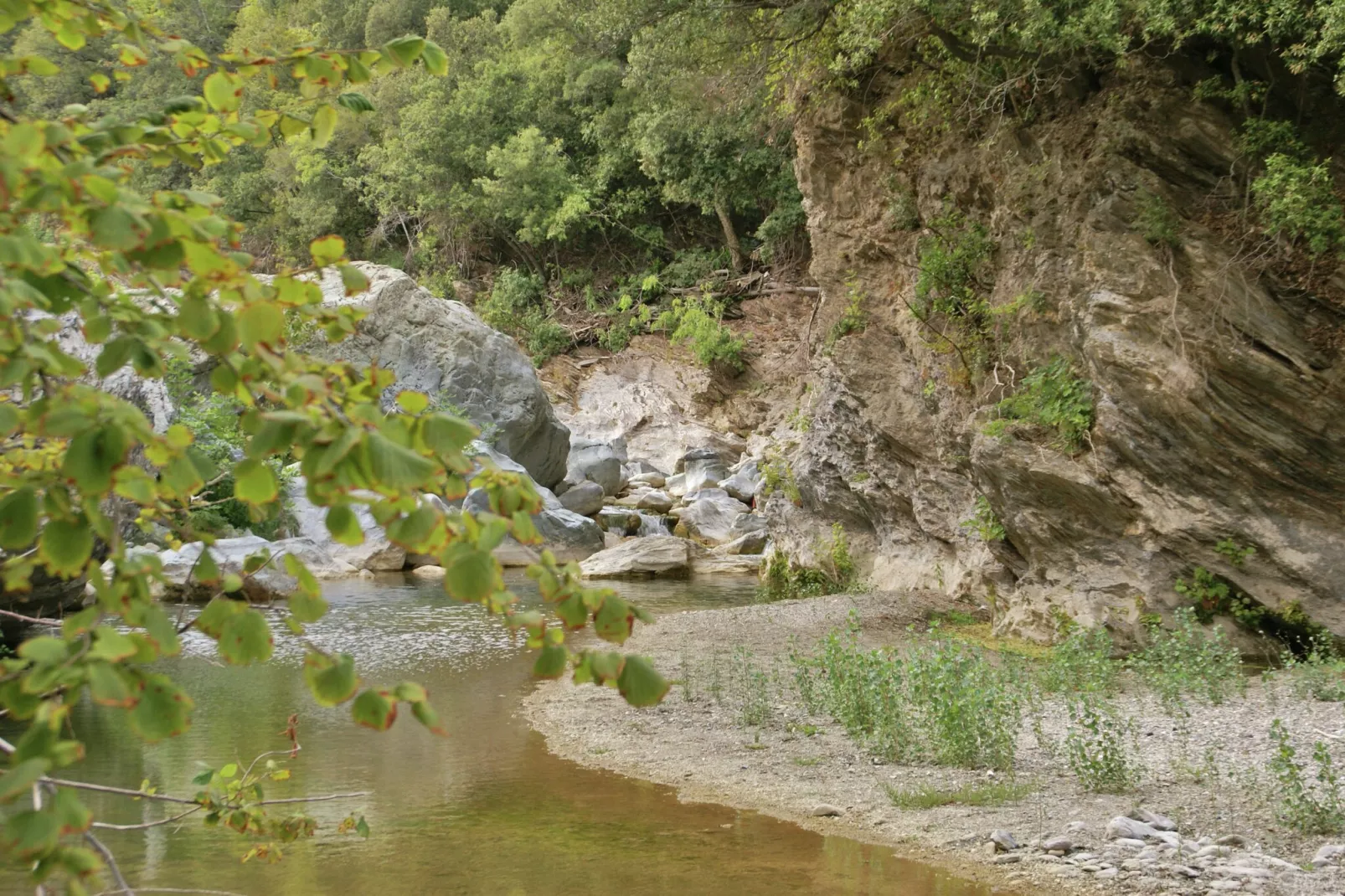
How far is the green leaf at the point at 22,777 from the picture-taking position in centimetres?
136

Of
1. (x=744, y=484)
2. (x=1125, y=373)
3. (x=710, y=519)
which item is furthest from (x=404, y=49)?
(x=744, y=484)

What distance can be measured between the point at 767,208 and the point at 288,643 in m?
24.2

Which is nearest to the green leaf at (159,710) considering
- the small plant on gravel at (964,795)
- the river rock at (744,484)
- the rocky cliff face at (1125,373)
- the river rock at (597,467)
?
the small plant on gravel at (964,795)

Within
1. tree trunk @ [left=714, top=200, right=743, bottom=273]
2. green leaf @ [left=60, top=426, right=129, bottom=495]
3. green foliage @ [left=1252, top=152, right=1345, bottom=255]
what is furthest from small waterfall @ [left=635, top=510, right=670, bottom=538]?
green leaf @ [left=60, top=426, right=129, bottom=495]

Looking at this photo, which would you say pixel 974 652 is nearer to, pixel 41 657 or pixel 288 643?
pixel 288 643

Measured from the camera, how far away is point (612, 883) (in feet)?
19.9

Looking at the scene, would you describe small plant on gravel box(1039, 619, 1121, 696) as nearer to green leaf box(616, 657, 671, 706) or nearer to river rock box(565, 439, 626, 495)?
green leaf box(616, 657, 671, 706)

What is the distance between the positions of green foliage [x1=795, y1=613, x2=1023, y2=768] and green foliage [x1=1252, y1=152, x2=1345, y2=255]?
445 centimetres

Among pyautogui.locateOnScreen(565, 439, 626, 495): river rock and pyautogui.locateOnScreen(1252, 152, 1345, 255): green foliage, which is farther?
pyautogui.locateOnScreen(565, 439, 626, 495): river rock

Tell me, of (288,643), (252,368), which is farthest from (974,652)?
(252,368)

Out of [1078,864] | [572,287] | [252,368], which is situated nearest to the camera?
[252,368]

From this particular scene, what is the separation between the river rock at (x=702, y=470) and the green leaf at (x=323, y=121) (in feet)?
81.8

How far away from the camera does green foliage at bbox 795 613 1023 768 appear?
24.7 ft

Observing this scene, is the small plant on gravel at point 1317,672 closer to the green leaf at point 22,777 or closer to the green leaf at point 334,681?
the green leaf at point 334,681
